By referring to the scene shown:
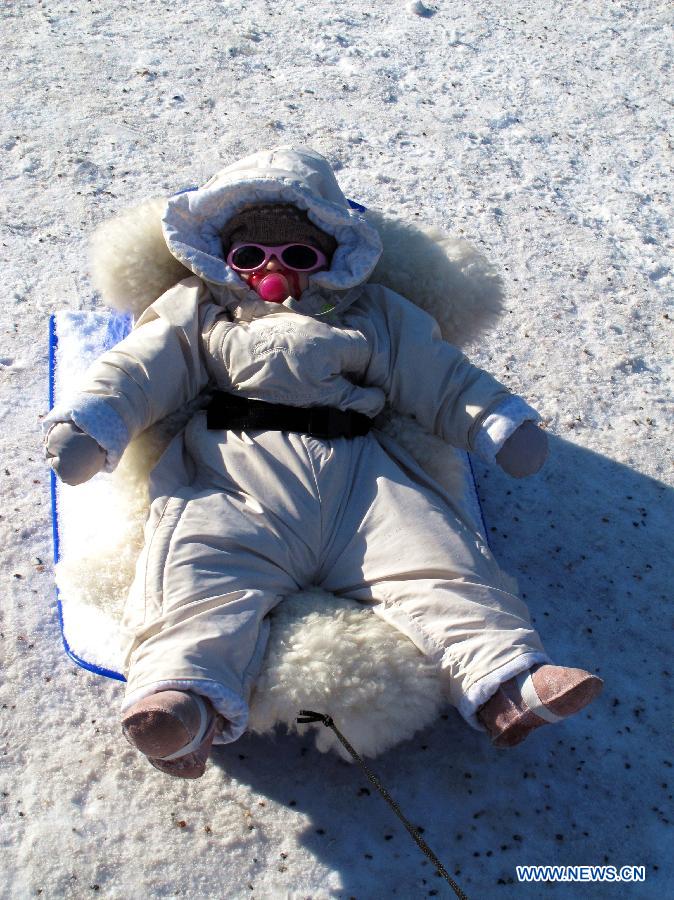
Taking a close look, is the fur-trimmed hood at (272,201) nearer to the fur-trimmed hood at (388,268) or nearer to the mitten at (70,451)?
the fur-trimmed hood at (388,268)

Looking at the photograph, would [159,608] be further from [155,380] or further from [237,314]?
[237,314]

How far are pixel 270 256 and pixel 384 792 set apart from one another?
1.00m

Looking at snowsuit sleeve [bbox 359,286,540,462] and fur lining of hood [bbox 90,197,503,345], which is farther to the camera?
fur lining of hood [bbox 90,197,503,345]

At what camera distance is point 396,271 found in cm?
199

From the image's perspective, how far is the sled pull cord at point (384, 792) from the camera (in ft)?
4.55

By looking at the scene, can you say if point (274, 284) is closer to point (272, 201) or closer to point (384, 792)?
point (272, 201)

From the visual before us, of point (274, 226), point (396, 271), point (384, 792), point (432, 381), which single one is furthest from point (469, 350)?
point (384, 792)

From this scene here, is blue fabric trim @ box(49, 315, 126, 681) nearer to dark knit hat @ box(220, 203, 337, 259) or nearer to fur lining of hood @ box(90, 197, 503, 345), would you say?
fur lining of hood @ box(90, 197, 503, 345)

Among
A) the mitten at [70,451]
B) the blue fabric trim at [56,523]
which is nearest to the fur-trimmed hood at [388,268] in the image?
the blue fabric trim at [56,523]

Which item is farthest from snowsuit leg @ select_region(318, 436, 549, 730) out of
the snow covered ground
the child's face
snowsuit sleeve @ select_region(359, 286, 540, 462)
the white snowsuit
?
the child's face

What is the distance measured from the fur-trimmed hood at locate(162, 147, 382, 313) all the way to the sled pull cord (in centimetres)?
77

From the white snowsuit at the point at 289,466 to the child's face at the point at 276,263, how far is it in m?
0.03

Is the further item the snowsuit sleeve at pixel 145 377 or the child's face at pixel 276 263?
the child's face at pixel 276 263

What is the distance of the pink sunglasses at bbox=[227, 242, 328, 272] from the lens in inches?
73.5
